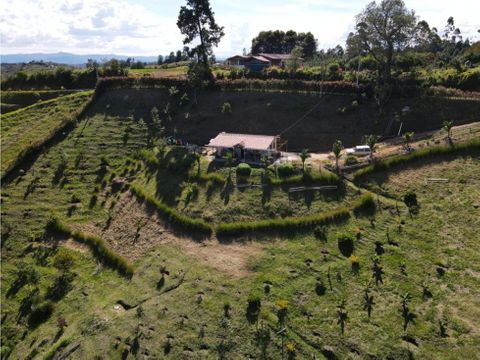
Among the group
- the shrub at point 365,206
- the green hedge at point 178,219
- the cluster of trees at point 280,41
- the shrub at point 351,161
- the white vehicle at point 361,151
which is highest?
the cluster of trees at point 280,41

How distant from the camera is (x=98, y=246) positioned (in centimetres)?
4494

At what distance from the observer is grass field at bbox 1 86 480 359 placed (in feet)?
104

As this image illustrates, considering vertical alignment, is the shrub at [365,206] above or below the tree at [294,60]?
below

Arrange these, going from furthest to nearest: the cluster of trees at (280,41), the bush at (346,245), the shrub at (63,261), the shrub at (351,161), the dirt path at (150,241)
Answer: the cluster of trees at (280,41)
the shrub at (351,161)
the shrub at (63,261)
the dirt path at (150,241)
the bush at (346,245)

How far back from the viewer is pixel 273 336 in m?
31.8

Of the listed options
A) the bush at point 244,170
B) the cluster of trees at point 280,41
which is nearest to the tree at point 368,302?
the bush at point 244,170

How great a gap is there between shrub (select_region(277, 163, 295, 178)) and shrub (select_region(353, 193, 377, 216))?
30.2ft

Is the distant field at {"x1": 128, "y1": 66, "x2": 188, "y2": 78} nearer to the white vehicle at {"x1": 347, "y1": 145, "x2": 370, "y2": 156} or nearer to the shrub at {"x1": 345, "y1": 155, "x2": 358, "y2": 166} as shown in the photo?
the white vehicle at {"x1": 347, "y1": 145, "x2": 370, "y2": 156}

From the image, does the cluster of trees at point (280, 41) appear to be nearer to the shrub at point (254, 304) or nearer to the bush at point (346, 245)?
the bush at point (346, 245)

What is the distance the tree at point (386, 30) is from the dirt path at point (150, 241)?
41.0 m

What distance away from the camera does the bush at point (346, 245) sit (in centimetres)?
3863

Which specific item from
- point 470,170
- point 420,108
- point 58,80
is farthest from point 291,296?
point 58,80

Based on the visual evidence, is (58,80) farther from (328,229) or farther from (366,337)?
(366,337)

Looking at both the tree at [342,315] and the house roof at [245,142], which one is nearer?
the tree at [342,315]
